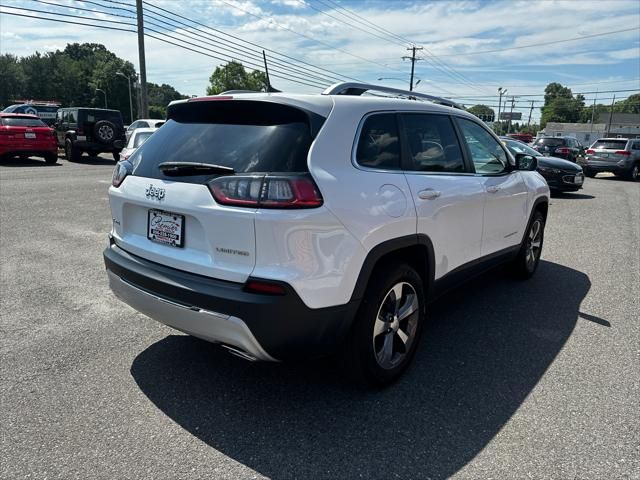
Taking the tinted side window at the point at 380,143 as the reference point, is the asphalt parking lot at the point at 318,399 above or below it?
below

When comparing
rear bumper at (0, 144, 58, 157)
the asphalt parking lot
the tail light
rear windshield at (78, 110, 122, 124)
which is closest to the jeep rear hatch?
the tail light

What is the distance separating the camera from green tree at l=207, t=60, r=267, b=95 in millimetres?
88125

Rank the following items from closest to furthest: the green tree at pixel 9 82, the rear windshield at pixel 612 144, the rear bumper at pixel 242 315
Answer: the rear bumper at pixel 242 315, the rear windshield at pixel 612 144, the green tree at pixel 9 82

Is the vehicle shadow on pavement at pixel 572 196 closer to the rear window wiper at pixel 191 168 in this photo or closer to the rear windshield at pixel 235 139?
the rear windshield at pixel 235 139

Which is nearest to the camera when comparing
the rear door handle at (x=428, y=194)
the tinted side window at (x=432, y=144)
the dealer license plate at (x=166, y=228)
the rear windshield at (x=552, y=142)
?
the dealer license plate at (x=166, y=228)

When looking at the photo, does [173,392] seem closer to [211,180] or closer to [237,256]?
[237,256]

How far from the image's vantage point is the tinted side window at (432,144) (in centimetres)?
329

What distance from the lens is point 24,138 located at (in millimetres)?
16688

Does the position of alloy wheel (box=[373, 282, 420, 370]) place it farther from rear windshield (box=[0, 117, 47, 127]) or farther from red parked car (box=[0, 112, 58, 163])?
rear windshield (box=[0, 117, 47, 127])

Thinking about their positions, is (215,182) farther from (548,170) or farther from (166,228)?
(548,170)

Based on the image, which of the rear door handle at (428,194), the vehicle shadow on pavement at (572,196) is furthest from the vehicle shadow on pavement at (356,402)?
the vehicle shadow on pavement at (572,196)

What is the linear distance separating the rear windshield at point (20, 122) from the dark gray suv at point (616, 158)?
21.3 meters

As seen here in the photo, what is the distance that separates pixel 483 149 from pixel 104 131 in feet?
58.6

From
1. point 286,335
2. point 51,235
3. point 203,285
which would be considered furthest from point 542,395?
point 51,235
